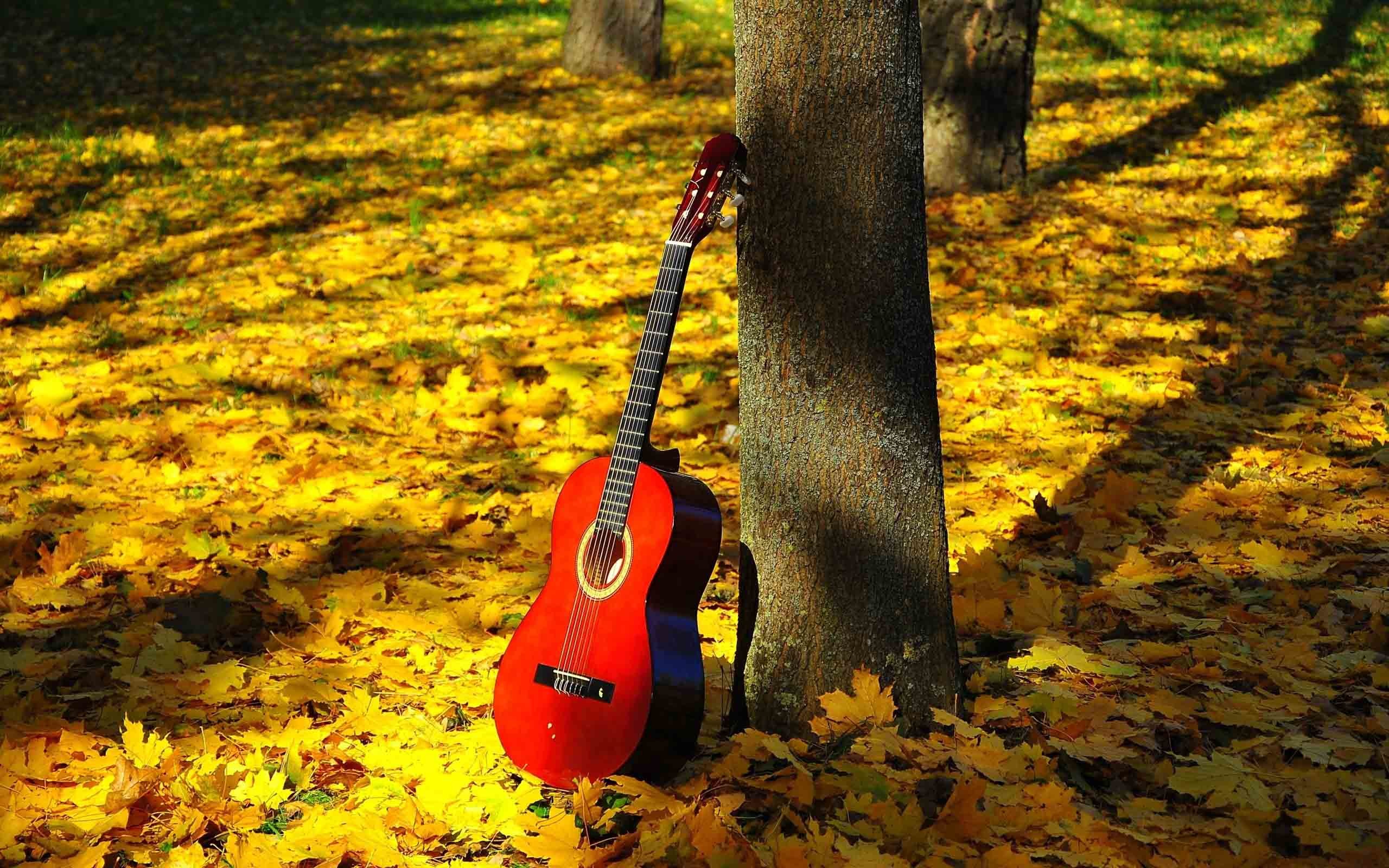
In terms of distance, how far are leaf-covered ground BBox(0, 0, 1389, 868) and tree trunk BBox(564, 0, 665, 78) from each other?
837mm

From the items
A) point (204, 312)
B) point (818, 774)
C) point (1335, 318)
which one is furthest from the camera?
point (204, 312)

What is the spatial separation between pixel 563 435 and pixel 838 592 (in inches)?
87.9

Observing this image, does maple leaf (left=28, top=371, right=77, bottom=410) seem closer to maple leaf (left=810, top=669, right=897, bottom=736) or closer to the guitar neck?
the guitar neck

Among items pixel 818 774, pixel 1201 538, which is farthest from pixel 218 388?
pixel 1201 538

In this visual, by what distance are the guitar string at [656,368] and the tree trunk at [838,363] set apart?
121mm

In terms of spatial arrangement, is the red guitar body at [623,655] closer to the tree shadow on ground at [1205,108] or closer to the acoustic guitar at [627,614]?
the acoustic guitar at [627,614]

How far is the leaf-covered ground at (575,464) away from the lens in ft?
8.18

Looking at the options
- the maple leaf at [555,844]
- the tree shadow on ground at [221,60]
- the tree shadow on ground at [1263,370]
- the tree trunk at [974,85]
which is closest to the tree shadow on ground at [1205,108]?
the tree trunk at [974,85]

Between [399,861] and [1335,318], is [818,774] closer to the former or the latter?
[399,861]

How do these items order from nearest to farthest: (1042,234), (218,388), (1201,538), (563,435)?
(1201,538)
(563,435)
(218,388)
(1042,234)

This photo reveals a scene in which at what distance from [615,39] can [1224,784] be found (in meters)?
9.17

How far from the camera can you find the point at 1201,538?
3.65 m

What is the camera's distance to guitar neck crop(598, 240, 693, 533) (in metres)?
2.70

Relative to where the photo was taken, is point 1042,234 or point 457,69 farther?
point 457,69
